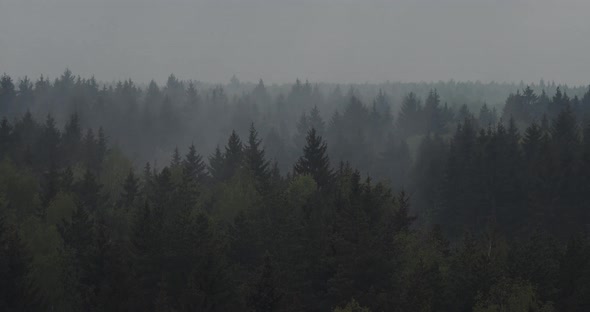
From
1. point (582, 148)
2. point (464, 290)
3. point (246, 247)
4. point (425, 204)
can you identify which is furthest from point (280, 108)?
point (464, 290)

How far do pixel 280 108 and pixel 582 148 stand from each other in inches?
4254

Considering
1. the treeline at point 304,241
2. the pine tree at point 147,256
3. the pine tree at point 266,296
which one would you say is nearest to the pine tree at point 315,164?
the treeline at point 304,241

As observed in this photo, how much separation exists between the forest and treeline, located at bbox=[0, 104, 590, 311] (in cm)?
13

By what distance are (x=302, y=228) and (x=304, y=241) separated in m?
1.22

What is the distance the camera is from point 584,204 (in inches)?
2277

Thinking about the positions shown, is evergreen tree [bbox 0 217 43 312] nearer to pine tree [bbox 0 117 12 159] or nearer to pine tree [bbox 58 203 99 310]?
pine tree [bbox 58 203 99 310]

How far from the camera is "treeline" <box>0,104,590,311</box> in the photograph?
32031 mm

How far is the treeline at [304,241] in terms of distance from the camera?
3203cm

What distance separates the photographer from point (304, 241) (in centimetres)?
3781

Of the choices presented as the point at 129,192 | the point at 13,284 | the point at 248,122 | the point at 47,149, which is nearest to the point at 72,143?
the point at 47,149

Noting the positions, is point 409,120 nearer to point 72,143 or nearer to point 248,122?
point 248,122

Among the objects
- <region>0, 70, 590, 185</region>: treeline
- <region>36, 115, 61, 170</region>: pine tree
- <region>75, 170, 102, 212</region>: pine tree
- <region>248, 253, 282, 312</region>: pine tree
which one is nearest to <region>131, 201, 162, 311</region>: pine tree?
<region>248, 253, 282, 312</region>: pine tree

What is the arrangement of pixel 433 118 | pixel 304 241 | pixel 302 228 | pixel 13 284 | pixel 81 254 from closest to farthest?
pixel 13 284 < pixel 304 241 < pixel 302 228 < pixel 81 254 < pixel 433 118

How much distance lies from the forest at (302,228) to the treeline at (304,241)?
0.41 ft
